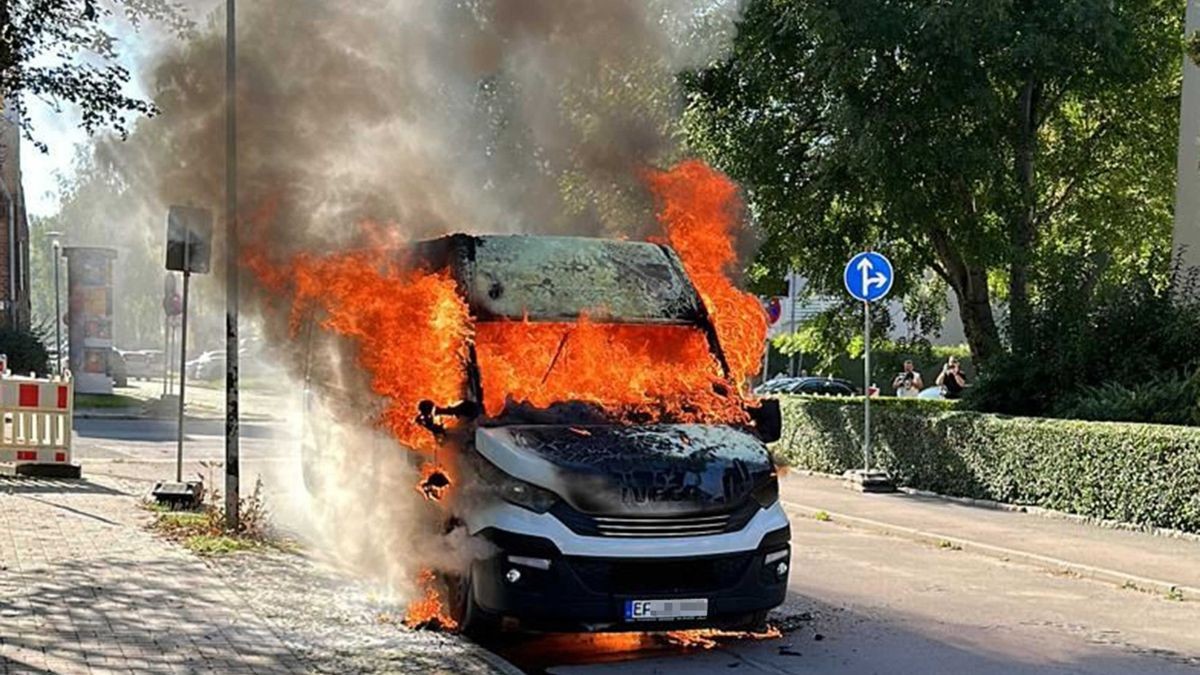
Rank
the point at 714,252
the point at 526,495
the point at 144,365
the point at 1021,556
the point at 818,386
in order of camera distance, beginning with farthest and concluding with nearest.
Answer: the point at 144,365 < the point at 818,386 < the point at 1021,556 < the point at 714,252 < the point at 526,495

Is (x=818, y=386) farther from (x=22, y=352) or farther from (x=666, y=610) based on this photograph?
(x=666, y=610)

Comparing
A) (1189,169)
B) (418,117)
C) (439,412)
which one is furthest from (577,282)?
(1189,169)

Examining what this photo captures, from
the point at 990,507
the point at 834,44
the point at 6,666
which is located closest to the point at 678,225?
the point at 6,666

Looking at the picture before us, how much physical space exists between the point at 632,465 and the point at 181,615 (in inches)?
111

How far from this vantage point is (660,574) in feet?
22.2

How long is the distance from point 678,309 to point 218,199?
5523 millimetres

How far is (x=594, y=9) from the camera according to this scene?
12336 mm

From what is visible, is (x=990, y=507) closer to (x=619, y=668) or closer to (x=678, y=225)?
(x=678, y=225)

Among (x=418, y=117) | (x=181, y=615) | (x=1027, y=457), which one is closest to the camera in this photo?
(x=181, y=615)

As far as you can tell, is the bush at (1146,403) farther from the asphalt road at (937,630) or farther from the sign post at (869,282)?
the asphalt road at (937,630)

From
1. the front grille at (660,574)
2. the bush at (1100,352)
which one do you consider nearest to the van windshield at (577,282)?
the front grille at (660,574)

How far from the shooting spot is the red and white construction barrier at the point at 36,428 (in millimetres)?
14992

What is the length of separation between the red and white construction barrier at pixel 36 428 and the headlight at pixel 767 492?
34.4ft

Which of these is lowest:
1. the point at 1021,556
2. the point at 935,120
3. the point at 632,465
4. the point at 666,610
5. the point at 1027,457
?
the point at 1021,556
